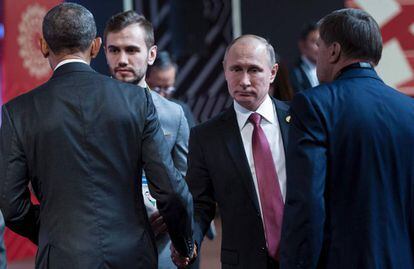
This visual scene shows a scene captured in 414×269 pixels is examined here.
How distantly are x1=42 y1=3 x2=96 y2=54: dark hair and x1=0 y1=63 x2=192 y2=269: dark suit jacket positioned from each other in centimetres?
7

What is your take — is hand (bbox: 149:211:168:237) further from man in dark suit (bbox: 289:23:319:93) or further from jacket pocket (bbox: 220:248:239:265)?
man in dark suit (bbox: 289:23:319:93)

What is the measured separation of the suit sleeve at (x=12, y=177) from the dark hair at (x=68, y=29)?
294 mm

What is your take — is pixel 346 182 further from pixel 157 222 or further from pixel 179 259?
pixel 157 222

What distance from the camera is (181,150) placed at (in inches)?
155

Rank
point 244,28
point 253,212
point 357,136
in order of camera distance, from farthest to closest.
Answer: point 244,28 → point 253,212 → point 357,136

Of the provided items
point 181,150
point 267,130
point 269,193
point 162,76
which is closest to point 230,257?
point 269,193

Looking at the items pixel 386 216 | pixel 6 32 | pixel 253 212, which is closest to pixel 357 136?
pixel 386 216

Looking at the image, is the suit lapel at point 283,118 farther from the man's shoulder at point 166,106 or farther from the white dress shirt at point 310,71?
the white dress shirt at point 310,71

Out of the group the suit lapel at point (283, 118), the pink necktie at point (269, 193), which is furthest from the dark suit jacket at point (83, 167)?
the suit lapel at point (283, 118)

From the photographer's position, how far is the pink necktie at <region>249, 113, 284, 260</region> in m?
3.38

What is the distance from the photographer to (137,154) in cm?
308

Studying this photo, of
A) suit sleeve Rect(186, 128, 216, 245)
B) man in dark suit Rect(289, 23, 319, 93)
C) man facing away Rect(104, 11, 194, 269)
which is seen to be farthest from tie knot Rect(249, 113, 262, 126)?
man in dark suit Rect(289, 23, 319, 93)

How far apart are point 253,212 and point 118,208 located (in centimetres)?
59

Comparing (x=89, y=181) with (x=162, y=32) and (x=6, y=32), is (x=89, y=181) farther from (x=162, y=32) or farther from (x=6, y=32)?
(x=162, y=32)
